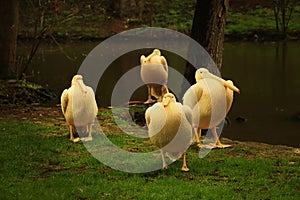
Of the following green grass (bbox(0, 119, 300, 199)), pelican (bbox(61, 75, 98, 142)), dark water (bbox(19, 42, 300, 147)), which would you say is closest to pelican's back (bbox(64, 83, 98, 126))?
pelican (bbox(61, 75, 98, 142))

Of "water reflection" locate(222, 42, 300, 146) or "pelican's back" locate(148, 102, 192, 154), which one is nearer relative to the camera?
"pelican's back" locate(148, 102, 192, 154)

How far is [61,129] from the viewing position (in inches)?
399

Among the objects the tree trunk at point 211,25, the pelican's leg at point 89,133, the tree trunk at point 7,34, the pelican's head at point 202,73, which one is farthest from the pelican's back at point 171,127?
the tree trunk at point 7,34

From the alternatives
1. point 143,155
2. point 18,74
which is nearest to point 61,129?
point 143,155

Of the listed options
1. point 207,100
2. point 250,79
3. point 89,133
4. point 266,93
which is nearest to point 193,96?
point 207,100

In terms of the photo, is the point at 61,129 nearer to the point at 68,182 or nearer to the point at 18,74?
the point at 68,182

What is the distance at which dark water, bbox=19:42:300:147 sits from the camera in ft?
39.3

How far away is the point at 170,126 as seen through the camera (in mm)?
7184

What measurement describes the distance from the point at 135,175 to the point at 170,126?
73 cm

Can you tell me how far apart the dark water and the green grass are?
3.00 metres

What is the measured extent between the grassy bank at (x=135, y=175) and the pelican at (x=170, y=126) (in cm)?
34

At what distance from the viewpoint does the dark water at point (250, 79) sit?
11984 millimetres

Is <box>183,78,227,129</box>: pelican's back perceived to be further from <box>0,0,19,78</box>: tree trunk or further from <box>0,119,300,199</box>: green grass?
<box>0,0,19,78</box>: tree trunk

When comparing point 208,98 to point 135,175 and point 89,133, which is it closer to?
point 135,175
